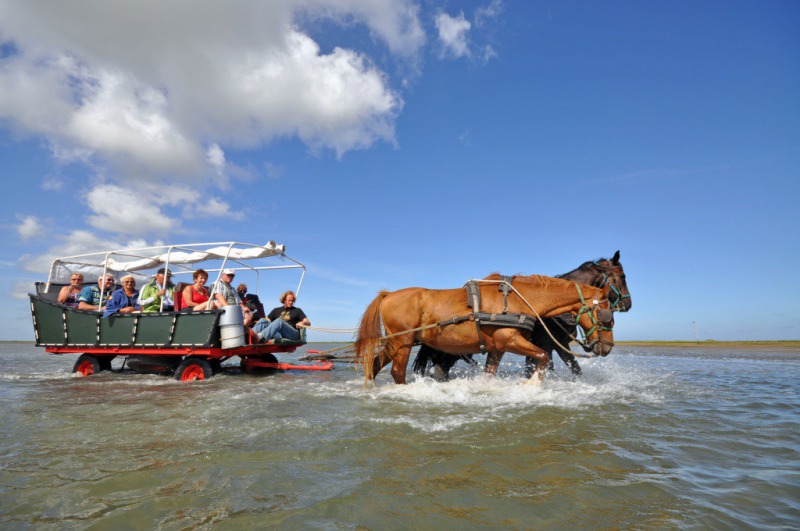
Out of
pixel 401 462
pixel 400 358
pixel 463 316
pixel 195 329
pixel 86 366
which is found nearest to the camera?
pixel 401 462

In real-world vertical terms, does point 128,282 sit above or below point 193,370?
above

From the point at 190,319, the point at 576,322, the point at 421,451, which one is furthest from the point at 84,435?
the point at 576,322

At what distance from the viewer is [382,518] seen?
7.66ft

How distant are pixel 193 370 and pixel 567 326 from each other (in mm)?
7486

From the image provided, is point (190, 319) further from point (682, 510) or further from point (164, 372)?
point (682, 510)

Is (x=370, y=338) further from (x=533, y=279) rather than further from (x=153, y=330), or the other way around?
(x=153, y=330)

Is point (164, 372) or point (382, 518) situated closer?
point (382, 518)

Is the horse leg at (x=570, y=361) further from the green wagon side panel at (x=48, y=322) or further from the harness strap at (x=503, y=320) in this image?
the green wagon side panel at (x=48, y=322)

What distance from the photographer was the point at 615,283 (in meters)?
7.63

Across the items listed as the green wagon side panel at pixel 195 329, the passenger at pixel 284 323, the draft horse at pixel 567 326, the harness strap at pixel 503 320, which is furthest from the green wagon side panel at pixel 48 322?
the harness strap at pixel 503 320

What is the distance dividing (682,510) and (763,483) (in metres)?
0.93

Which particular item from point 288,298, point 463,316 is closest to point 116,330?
point 288,298

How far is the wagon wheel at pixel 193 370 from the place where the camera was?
8.55m

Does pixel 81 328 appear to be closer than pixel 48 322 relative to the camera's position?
Yes
